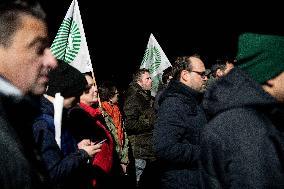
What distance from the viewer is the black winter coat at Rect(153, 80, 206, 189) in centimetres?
357

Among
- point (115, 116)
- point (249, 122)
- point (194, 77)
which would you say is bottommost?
point (249, 122)

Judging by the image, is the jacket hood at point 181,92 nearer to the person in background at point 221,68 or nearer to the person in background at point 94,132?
the person in background at point 94,132

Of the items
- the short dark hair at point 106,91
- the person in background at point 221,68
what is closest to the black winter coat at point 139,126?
the short dark hair at point 106,91

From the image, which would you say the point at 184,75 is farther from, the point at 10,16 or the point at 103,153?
the point at 10,16

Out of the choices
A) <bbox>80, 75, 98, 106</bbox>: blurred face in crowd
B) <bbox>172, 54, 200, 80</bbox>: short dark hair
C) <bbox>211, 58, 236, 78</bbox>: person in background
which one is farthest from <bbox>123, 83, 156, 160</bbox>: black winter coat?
<bbox>172, 54, 200, 80</bbox>: short dark hair

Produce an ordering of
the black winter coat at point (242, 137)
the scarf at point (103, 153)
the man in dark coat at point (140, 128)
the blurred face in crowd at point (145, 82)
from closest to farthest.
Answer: the black winter coat at point (242, 137) < the scarf at point (103, 153) < the man in dark coat at point (140, 128) < the blurred face in crowd at point (145, 82)

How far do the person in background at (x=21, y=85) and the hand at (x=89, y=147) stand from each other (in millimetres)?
1351

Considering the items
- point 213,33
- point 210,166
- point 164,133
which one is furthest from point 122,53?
point 210,166

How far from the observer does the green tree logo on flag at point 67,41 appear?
4910 millimetres

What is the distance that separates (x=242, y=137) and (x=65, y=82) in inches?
78.1

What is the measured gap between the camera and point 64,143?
329 centimetres

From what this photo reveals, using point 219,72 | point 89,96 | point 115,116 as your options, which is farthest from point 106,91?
point 219,72

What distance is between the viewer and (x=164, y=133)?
365 cm

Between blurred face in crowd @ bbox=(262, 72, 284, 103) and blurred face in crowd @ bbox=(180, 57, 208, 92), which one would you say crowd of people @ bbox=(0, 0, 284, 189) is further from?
blurred face in crowd @ bbox=(180, 57, 208, 92)
